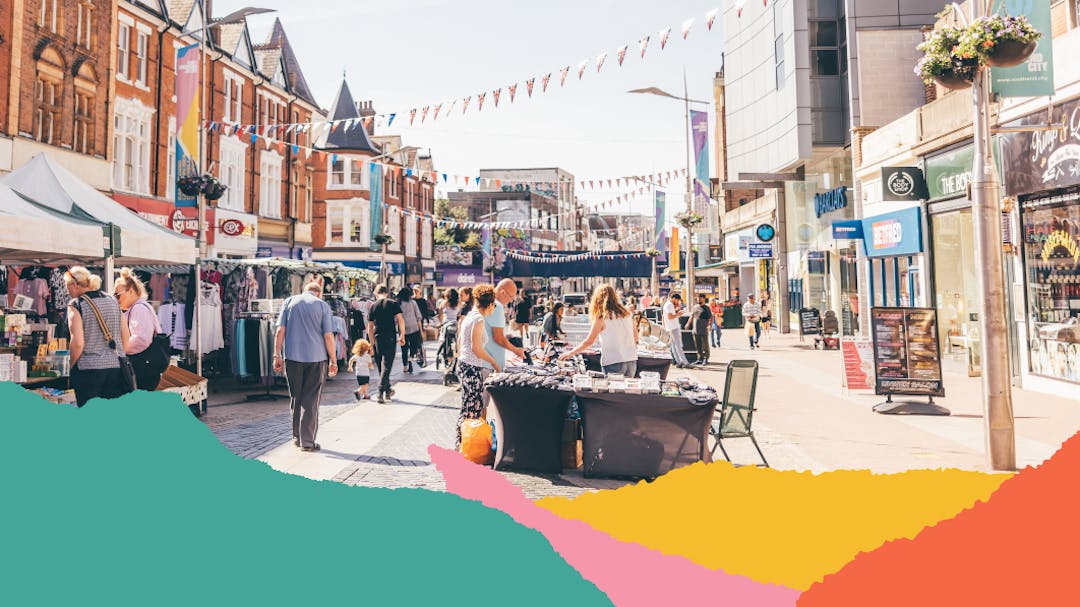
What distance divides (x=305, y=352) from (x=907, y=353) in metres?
8.46

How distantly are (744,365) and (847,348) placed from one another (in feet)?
20.4

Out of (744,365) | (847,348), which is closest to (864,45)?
(847,348)

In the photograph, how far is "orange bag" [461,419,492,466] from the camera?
24.8ft

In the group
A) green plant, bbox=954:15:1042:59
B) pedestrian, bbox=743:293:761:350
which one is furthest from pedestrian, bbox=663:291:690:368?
green plant, bbox=954:15:1042:59

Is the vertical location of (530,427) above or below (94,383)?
below

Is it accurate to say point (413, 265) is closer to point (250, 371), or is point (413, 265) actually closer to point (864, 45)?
point (864, 45)

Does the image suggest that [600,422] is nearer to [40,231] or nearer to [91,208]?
[40,231]

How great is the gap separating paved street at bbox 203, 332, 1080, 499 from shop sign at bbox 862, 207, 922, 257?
15.7 feet

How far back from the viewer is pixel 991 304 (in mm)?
7648

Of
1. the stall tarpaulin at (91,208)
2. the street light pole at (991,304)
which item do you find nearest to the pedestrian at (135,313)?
the stall tarpaulin at (91,208)

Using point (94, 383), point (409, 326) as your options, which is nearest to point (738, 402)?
point (94, 383)

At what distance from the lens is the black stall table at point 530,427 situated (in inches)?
284

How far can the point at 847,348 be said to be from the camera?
1293 cm

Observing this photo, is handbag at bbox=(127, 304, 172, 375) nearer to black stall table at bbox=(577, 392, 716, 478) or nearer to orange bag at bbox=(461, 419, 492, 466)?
orange bag at bbox=(461, 419, 492, 466)
